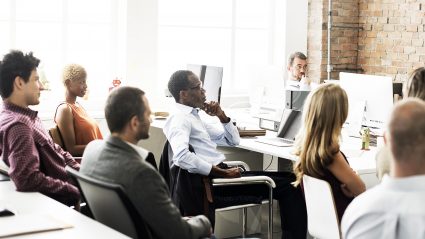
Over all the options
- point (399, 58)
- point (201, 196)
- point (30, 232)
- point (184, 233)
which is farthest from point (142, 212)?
point (399, 58)

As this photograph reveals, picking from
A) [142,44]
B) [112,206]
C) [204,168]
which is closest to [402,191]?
[112,206]

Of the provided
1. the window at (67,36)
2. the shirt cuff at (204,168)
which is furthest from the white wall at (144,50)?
the shirt cuff at (204,168)

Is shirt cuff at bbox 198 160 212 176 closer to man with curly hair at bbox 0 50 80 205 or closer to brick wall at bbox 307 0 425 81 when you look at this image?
man with curly hair at bbox 0 50 80 205

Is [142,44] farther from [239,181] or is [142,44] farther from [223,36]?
[239,181]

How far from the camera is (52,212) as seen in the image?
2998 mm

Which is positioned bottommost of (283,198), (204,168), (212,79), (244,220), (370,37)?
(244,220)

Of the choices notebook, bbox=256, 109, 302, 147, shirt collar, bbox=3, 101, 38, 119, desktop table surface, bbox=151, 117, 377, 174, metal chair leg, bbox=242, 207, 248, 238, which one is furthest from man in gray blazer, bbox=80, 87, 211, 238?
notebook, bbox=256, 109, 302, 147

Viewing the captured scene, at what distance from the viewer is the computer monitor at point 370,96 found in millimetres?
4949

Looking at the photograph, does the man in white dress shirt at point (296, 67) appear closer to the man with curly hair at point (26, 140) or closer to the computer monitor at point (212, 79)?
the computer monitor at point (212, 79)

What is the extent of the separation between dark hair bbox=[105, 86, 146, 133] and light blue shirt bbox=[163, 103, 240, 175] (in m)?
1.33

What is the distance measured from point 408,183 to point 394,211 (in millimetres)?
91

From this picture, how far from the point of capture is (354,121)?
5.17 m

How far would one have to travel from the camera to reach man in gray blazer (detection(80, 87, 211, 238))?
270cm

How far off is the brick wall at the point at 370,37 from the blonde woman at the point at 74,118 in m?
3.84
